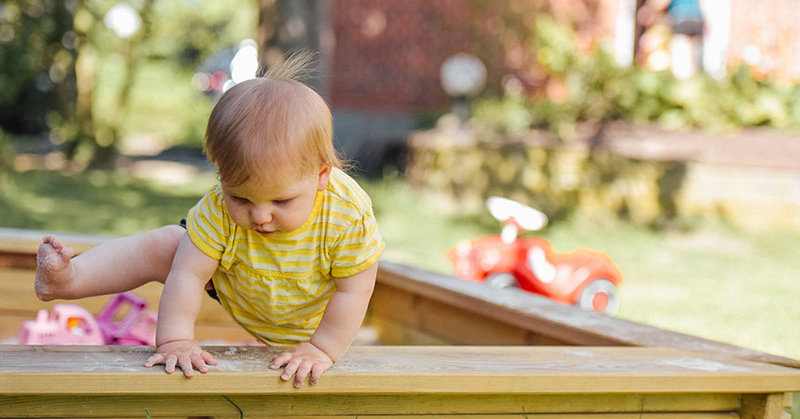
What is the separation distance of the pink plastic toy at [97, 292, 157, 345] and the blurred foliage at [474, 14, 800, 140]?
21.4 feet

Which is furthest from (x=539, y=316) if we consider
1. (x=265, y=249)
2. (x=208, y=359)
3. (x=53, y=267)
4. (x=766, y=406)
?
(x=53, y=267)

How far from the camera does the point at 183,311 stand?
1.86m

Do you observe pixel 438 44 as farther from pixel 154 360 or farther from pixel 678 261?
pixel 154 360

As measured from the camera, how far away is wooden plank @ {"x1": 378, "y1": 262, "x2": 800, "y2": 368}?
2.32 m

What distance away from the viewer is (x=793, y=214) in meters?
7.57

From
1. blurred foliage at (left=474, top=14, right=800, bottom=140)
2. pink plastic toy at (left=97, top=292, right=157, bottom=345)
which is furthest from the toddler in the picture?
blurred foliage at (left=474, top=14, right=800, bottom=140)

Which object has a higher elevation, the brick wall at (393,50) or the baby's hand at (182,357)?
the brick wall at (393,50)

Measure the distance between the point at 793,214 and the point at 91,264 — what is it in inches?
268

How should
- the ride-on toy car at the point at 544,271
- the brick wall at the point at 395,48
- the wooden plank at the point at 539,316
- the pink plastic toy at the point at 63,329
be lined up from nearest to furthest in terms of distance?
the wooden plank at the point at 539,316, the pink plastic toy at the point at 63,329, the ride-on toy car at the point at 544,271, the brick wall at the point at 395,48

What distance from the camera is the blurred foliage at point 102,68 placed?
12.4 meters

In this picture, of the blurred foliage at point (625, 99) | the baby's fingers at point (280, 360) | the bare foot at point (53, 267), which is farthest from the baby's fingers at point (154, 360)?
the blurred foliage at point (625, 99)

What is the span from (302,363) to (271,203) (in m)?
0.32

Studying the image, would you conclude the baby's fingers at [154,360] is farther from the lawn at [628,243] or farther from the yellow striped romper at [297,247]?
the lawn at [628,243]

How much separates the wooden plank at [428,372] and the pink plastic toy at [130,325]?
1.00m
